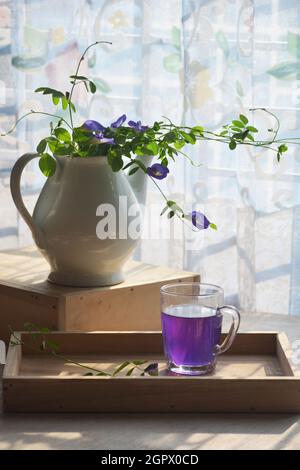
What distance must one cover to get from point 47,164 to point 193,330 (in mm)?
336

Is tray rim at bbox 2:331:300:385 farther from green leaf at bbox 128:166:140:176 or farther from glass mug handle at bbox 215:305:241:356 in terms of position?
green leaf at bbox 128:166:140:176

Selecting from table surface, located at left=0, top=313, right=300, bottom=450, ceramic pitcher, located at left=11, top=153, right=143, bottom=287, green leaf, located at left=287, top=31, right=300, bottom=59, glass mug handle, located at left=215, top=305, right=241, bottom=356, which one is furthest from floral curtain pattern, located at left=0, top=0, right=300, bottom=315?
table surface, located at left=0, top=313, right=300, bottom=450

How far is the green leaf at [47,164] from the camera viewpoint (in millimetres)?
1188

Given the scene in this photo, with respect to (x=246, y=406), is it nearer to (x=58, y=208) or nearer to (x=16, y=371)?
(x=16, y=371)

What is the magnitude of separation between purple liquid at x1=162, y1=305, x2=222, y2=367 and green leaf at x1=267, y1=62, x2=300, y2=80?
1.09 meters

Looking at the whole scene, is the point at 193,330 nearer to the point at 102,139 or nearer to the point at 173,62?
the point at 102,139

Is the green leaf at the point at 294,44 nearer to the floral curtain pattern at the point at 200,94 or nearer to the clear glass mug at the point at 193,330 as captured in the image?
the floral curtain pattern at the point at 200,94

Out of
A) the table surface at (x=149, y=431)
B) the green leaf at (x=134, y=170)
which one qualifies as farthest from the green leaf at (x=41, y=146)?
the table surface at (x=149, y=431)

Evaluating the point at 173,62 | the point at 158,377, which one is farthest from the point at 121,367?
the point at 173,62

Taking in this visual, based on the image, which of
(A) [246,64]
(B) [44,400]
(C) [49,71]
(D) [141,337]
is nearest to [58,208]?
(D) [141,337]

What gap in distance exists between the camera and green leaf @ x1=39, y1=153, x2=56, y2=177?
1.19 metres

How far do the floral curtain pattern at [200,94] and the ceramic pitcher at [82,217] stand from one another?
2.85ft

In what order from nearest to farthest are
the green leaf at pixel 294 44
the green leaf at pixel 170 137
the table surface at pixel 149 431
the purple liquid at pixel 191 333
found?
the table surface at pixel 149 431, the purple liquid at pixel 191 333, the green leaf at pixel 170 137, the green leaf at pixel 294 44

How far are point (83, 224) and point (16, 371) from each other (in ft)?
0.83
